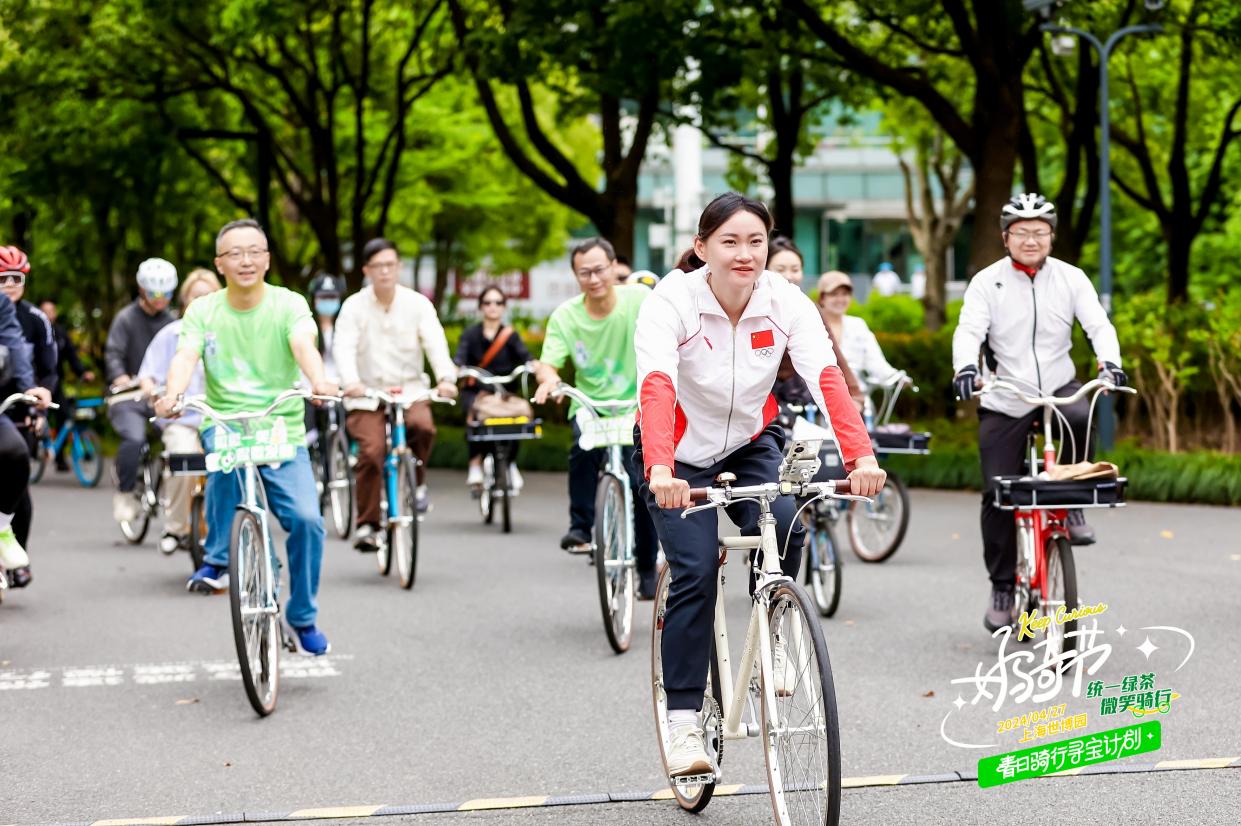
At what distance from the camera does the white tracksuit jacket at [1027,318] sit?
847 cm

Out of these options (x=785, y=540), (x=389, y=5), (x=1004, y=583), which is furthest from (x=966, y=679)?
(x=389, y=5)

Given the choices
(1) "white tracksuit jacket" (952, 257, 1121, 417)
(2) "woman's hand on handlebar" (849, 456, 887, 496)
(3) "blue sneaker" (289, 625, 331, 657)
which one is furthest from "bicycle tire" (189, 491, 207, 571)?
(2) "woman's hand on handlebar" (849, 456, 887, 496)

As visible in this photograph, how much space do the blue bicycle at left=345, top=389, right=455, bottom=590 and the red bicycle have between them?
3965 millimetres

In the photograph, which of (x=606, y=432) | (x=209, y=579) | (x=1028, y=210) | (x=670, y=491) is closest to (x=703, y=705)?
(x=670, y=491)

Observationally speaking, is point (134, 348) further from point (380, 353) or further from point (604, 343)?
point (604, 343)

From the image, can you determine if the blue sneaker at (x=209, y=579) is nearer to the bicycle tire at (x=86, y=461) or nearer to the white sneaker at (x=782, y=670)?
the white sneaker at (x=782, y=670)

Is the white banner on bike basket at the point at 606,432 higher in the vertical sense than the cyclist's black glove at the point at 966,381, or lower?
lower

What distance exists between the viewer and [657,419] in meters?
5.28

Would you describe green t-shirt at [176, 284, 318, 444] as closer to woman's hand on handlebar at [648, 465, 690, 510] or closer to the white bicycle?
the white bicycle

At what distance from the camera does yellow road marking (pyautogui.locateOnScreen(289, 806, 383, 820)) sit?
19.5 ft

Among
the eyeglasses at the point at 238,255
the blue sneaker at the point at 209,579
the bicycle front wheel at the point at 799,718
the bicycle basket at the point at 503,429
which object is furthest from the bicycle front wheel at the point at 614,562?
the bicycle basket at the point at 503,429

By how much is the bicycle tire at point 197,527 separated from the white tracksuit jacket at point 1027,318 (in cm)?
501

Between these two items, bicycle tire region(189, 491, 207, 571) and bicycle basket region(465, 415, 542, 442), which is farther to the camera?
bicycle basket region(465, 415, 542, 442)

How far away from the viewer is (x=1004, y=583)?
866cm
